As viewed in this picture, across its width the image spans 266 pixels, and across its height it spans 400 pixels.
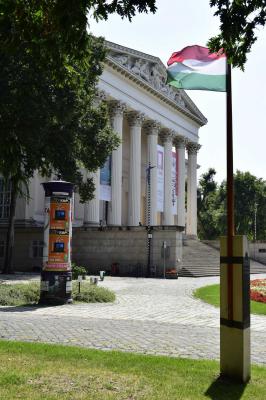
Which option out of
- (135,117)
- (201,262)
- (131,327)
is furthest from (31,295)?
(135,117)

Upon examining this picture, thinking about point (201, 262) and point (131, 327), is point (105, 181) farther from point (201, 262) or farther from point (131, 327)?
point (131, 327)

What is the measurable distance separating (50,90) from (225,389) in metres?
23.6

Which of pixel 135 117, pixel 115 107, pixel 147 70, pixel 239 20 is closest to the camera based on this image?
pixel 239 20

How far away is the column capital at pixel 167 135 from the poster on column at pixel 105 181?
574 inches

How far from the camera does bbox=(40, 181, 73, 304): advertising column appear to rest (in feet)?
55.9

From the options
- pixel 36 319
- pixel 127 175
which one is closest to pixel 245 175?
pixel 127 175

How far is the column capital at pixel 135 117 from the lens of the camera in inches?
2282

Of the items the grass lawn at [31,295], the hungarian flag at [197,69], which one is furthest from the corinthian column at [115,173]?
the hungarian flag at [197,69]

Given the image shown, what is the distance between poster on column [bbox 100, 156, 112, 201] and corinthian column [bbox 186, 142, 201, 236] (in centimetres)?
2186

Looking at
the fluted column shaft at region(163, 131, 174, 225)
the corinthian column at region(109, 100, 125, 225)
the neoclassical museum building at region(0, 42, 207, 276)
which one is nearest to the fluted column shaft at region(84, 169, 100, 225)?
the neoclassical museum building at region(0, 42, 207, 276)

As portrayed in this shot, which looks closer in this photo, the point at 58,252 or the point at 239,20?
the point at 239,20

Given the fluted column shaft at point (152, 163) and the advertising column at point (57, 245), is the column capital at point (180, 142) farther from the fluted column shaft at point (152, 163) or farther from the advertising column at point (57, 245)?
the advertising column at point (57, 245)

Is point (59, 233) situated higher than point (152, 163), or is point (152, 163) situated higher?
point (152, 163)

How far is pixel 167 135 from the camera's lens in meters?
65.6
